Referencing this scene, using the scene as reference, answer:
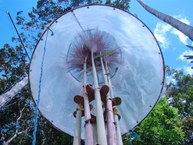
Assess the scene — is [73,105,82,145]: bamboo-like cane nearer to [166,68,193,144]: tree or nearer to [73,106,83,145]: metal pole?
[73,106,83,145]: metal pole

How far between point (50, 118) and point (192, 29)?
2766 mm

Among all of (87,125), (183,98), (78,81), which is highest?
(183,98)

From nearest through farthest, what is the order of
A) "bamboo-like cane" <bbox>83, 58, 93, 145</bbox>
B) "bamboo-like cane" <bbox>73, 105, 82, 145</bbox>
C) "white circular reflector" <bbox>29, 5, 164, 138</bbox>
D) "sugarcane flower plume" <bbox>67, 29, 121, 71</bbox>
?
"bamboo-like cane" <bbox>83, 58, 93, 145</bbox>, "bamboo-like cane" <bbox>73, 105, 82, 145</bbox>, "sugarcane flower plume" <bbox>67, 29, 121, 71</bbox>, "white circular reflector" <bbox>29, 5, 164, 138</bbox>

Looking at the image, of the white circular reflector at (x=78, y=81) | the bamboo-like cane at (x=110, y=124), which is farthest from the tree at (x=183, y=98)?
the bamboo-like cane at (x=110, y=124)

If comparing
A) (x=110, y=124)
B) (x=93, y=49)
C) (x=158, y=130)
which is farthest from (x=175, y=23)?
(x=158, y=130)

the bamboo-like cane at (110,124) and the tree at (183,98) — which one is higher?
the tree at (183,98)

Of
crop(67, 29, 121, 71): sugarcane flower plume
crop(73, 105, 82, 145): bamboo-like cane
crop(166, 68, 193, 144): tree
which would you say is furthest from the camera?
crop(166, 68, 193, 144): tree

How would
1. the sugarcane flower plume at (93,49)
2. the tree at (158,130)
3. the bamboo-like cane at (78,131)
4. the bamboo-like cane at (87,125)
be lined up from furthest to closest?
the tree at (158,130) → the sugarcane flower plume at (93,49) → the bamboo-like cane at (78,131) → the bamboo-like cane at (87,125)

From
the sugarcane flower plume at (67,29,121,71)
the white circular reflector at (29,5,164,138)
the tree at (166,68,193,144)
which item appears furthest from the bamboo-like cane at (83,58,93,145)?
the tree at (166,68,193,144)

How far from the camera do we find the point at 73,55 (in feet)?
12.1

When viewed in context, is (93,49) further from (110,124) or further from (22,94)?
(22,94)

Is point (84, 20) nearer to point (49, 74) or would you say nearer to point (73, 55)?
point (73, 55)

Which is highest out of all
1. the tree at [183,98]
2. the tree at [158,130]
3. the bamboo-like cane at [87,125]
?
the tree at [183,98]

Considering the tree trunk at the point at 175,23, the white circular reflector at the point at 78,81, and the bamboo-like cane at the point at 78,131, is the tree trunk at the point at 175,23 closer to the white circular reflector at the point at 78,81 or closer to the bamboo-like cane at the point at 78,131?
the white circular reflector at the point at 78,81
